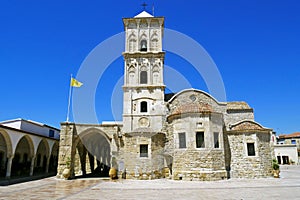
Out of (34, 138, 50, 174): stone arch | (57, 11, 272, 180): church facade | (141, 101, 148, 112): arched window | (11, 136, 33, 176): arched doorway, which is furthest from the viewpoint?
(34, 138, 50, 174): stone arch

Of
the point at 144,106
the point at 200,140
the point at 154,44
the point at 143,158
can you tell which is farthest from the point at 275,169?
the point at 154,44

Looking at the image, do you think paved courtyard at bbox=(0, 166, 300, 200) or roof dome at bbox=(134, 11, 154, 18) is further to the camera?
roof dome at bbox=(134, 11, 154, 18)

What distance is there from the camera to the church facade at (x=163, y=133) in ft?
59.6

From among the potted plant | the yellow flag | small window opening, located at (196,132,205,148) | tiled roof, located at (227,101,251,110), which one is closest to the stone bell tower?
small window opening, located at (196,132,205,148)

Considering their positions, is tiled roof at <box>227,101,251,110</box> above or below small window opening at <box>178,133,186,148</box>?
above

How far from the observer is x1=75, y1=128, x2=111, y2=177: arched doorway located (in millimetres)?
23041

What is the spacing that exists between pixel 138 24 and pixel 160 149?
48.2 feet

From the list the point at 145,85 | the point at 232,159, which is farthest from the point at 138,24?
the point at 232,159

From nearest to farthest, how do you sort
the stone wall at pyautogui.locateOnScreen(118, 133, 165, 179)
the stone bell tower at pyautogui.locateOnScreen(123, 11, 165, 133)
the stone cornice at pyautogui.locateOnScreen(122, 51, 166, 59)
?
1. the stone wall at pyautogui.locateOnScreen(118, 133, 165, 179)
2. the stone bell tower at pyautogui.locateOnScreen(123, 11, 165, 133)
3. the stone cornice at pyautogui.locateOnScreen(122, 51, 166, 59)

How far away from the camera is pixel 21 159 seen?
22.6 metres

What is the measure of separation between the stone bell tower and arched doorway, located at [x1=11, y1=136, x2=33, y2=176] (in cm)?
1056

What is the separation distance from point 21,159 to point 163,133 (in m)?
14.8

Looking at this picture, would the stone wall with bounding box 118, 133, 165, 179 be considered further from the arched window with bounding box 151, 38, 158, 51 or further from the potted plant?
the arched window with bounding box 151, 38, 158, 51

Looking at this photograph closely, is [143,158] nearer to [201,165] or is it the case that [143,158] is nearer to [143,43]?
[201,165]
